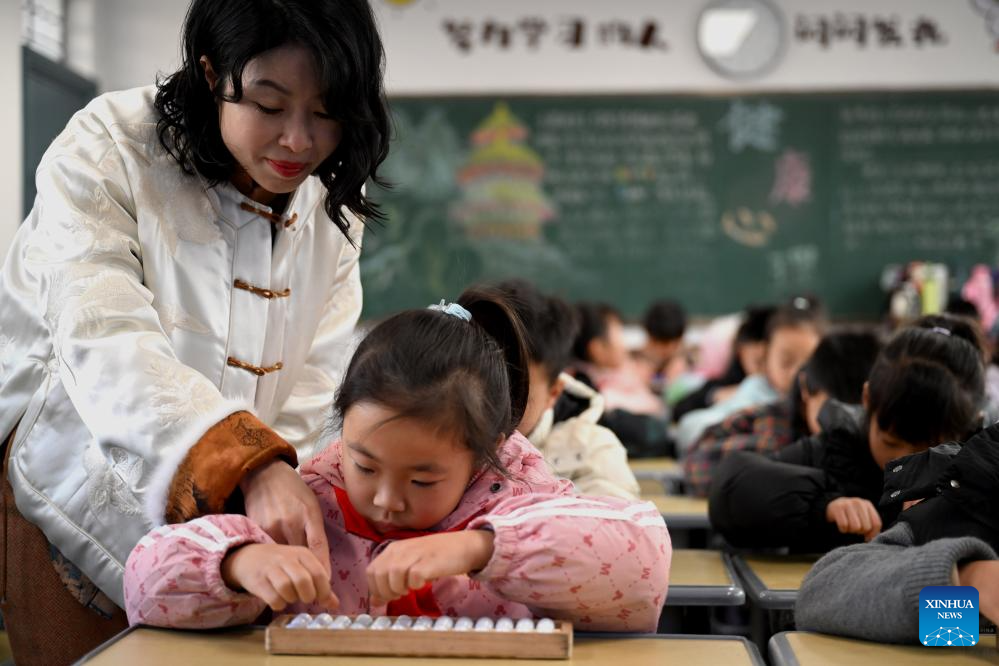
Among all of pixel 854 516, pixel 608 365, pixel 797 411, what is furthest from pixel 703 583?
pixel 608 365

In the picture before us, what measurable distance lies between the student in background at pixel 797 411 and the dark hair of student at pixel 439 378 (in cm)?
131

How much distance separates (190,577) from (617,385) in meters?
3.98

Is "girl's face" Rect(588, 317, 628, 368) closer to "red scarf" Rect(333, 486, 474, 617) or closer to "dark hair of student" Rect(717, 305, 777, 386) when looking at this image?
"dark hair of student" Rect(717, 305, 777, 386)

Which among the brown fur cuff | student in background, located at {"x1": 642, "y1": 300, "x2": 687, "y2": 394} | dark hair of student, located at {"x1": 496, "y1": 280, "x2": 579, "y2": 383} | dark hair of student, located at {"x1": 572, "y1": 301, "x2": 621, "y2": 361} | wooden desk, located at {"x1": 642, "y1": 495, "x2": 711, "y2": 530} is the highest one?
the brown fur cuff

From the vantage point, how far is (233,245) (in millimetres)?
1643

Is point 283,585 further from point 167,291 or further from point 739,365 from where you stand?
point 739,365

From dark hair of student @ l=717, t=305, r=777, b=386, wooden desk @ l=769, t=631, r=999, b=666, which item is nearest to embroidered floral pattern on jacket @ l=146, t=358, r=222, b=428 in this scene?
wooden desk @ l=769, t=631, r=999, b=666

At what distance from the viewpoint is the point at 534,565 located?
1229 mm

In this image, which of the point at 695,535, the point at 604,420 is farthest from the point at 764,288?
the point at 695,535

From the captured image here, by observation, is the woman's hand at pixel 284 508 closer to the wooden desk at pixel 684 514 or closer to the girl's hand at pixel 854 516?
the girl's hand at pixel 854 516

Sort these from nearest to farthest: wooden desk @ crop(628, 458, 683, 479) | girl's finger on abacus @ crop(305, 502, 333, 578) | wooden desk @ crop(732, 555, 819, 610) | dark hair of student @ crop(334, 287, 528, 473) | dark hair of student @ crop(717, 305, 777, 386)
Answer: girl's finger on abacus @ crop(305, 502, 333, 578)
dark hair of student @ crop(334, 287, 528, 473)
wooden desk @ crop(732, 555, 819, 610)
wooden desk @ crop(628, 458, 683, 479)
dark hair of student @ crop(717, 305, 777, 386)

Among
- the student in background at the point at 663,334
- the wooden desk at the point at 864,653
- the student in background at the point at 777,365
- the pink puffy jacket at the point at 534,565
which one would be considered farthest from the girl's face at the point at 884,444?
the student in background at the point at 663,334

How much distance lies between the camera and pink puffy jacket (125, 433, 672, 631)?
1.23 meters

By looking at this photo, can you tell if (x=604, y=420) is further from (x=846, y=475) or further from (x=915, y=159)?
(x=915, y=159)
